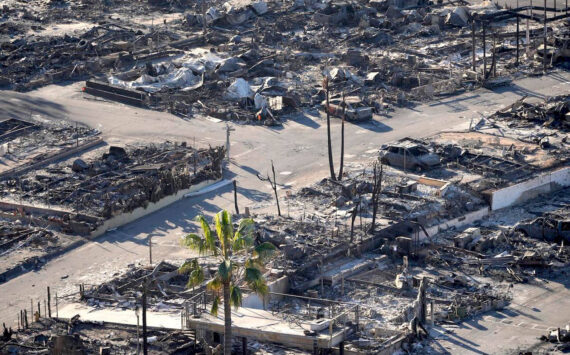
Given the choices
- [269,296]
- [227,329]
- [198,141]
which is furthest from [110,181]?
[227,329]

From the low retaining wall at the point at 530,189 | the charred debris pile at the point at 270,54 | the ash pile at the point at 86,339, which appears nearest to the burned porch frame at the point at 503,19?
the charred debris pile at the point at 270,54

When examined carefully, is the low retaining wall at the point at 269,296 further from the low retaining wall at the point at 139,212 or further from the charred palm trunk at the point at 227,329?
the low retaining wall at the point at 139,212

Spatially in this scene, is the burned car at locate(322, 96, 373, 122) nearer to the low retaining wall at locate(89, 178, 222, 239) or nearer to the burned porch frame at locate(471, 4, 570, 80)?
the burned porch frame at locate(471, 4, 570, 80)

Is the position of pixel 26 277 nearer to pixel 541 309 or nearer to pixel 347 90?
pixel 541 309

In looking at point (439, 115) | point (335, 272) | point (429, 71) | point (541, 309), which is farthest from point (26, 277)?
point (429, 71)

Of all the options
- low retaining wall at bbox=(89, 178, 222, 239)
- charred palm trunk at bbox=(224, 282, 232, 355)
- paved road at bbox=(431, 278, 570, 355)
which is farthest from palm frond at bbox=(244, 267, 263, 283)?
low retaining wall at bbox=(89, 178, 222, 239)

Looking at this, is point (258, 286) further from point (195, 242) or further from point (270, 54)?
point (270, 54)
